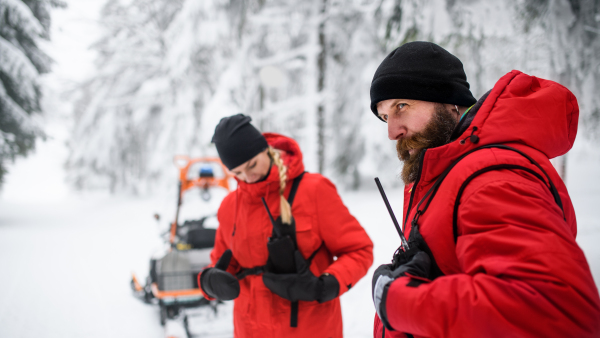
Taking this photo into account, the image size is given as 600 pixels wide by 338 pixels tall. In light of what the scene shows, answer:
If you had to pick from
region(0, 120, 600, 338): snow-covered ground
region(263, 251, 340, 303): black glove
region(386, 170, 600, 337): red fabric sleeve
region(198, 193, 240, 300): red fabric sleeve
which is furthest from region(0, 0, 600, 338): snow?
region(386, 170, 600, 337): red fabric sleeve

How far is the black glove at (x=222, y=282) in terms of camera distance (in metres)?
1.75

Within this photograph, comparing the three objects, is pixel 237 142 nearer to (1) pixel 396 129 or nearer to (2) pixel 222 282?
(2) pixel 222 282

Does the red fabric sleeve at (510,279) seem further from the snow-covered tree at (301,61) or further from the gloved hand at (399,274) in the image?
the snow-covered tree at (301,61)

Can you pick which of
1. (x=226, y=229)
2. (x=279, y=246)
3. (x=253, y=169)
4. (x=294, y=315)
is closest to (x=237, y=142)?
(x=253, y=169)

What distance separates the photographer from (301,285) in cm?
160

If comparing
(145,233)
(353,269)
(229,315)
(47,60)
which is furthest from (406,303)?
(47,60)

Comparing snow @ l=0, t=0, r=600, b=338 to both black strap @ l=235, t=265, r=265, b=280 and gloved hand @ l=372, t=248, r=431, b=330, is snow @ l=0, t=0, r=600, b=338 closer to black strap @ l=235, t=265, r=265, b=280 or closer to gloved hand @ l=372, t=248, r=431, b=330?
black strap @ l=235, t=265, r=265, b=280

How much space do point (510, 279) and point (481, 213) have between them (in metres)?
0.16

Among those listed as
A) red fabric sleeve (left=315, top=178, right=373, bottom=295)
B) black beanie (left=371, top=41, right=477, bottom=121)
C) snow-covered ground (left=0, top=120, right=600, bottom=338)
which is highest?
black beanie (left=371, top=41, right=477, bottom=121)

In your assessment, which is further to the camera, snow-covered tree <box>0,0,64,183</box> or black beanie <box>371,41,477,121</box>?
snow-covered tree <box>0,0,64,183</box>

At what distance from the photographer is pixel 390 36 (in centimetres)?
476

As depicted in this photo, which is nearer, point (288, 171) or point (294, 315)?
point (294, 315)

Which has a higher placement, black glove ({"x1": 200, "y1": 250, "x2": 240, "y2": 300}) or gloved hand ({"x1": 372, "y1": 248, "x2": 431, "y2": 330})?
gloved hand ({"x1": 372, "y1": 248, "x2": 431, "y2": 330})

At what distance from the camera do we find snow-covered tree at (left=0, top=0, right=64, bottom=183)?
22.2 ft
